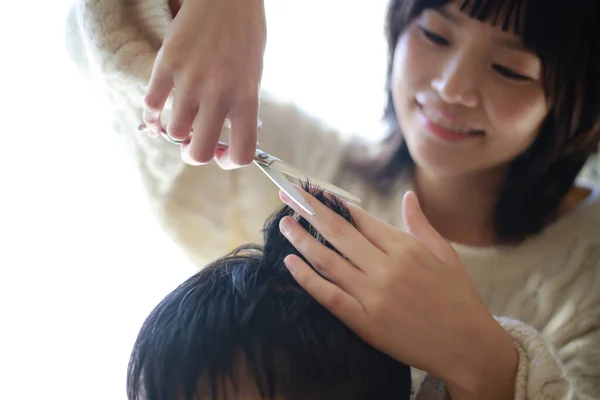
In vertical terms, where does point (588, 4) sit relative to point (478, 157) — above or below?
above

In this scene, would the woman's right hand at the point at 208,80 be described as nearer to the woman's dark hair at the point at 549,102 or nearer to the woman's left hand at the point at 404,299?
the woman's left hand at the point at 404,299

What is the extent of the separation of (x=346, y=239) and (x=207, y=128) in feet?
0.49

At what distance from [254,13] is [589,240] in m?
0.51

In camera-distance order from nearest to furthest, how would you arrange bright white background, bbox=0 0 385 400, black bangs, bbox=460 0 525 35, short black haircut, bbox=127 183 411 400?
short black haircut, bbox=127 183 411 400, black bangs, bbox=460 0 525 35, bright white background, bbox=0 0 385 400

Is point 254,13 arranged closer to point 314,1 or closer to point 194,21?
point 194,21

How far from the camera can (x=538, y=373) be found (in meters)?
0.51

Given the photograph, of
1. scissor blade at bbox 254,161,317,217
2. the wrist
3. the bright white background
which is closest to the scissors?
scissor blade at bbox 254,161,317,217

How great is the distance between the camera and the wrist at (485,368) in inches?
19.7

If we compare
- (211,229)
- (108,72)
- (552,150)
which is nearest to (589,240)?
(552,150)

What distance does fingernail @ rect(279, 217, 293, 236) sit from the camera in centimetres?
49

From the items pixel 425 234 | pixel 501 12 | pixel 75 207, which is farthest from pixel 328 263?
pixel 75 207

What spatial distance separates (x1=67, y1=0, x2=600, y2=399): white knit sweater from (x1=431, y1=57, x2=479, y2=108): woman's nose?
0.72 ft

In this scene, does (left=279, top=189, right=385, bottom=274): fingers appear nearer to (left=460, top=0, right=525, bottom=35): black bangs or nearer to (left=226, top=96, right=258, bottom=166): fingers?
(left=226, top=96, right=258, bottom=166): fingers

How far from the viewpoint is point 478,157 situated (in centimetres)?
67
